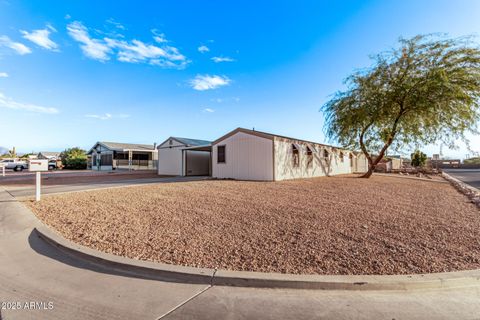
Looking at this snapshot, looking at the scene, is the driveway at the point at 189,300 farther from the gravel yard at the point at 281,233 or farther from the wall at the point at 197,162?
the wall at the point at 197,162

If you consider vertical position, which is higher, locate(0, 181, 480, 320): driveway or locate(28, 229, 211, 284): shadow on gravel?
locate(28, 229, 211, 284): shadow on gravel

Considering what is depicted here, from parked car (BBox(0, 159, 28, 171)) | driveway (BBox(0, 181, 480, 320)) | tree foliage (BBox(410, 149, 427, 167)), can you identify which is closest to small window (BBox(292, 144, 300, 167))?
driveway (BBox(0, 181, 480, 320))

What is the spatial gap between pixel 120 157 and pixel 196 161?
593 inches

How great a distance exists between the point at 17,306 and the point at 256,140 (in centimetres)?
1225

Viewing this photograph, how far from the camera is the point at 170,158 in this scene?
2072 cm

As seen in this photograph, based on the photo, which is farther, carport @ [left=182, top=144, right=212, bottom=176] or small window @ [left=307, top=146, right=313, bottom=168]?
carport @ [left=182, top=144, right=212, bottom=176]

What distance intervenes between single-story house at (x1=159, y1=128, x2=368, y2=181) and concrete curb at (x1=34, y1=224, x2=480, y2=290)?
416 inches

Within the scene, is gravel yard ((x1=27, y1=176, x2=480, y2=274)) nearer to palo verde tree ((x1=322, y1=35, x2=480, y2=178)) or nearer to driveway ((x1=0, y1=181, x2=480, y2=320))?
driveway ((x1=0, y1=181, x2=480, y2=320))

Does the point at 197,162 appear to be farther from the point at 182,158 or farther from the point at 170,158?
the point at 170,158

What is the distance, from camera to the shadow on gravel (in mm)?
2715

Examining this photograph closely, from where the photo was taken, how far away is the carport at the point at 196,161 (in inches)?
768

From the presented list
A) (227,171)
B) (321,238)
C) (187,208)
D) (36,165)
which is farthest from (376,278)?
(227,171)

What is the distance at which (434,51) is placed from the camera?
42.9ft

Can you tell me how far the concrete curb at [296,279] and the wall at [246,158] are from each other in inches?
418
